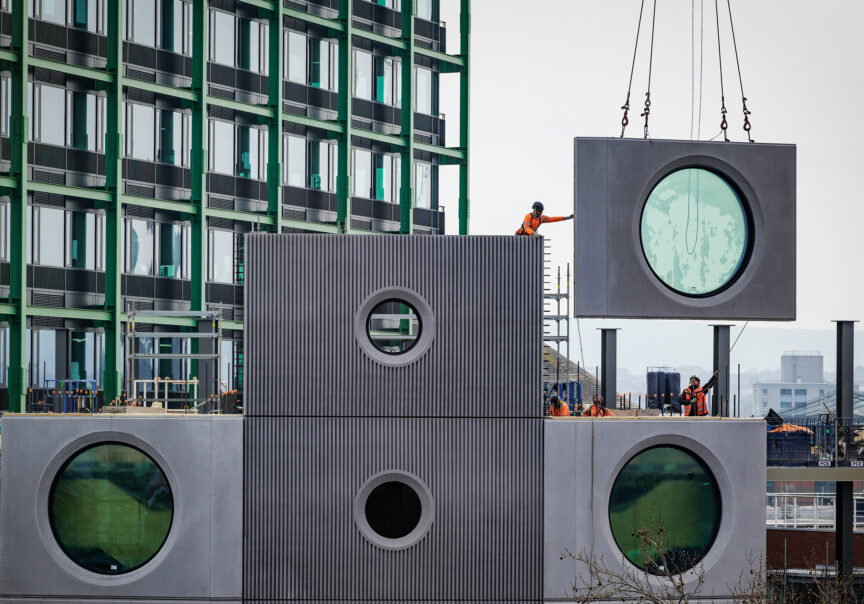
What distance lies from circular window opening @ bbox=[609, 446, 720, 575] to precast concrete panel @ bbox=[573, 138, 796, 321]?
3.03 metres

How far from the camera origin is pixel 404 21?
204ft

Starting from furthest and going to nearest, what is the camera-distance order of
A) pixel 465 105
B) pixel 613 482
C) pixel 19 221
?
pixel 465 105 → pixel 19 221 → pixel 613 482

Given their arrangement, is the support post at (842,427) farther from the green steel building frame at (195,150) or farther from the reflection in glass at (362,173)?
the reflection in glass at (362,173)

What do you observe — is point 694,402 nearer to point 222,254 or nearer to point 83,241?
point 83,241

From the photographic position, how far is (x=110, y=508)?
24.8m

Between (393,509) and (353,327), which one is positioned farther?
(393,509)

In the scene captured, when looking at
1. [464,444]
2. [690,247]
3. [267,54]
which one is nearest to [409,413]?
[464,444]

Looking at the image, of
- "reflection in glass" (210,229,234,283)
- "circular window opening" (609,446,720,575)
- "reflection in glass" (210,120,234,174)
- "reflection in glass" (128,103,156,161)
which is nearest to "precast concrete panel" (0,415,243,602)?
"circular window opening" (609,446,720,575)

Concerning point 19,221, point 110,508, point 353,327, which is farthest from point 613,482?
point 19,221

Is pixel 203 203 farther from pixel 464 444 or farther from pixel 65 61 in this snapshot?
pixel 464 444

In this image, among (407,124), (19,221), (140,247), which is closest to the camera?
(19,221)

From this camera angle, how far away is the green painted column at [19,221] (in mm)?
45000

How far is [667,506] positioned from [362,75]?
1532 inches

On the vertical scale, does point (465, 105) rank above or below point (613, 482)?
above
